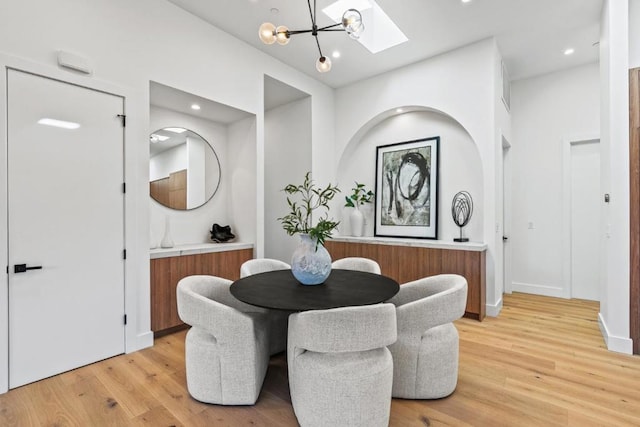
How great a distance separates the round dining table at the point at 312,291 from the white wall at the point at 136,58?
1.38 m

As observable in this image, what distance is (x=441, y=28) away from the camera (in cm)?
363

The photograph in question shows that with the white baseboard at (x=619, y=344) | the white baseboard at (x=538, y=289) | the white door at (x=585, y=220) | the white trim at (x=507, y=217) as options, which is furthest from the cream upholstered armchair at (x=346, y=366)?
the white door at (x=585, y=220)

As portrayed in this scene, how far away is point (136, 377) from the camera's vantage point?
2479 mm

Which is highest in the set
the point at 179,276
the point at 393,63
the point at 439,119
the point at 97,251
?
the point at 393,63

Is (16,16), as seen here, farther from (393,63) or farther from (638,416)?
(638,416)

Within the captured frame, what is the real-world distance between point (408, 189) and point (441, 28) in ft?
6.72

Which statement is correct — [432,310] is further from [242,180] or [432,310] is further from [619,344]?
[242,180]

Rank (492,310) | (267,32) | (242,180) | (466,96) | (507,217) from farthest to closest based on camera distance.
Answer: (507,217) < (242,180) < (466,96) < (492,310) < (267,32)

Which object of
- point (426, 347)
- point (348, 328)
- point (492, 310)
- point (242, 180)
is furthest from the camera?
point (242, 180)

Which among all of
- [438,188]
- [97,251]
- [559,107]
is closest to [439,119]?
[438,188]

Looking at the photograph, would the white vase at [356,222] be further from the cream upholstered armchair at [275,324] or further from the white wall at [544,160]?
the white wall at [544,160]

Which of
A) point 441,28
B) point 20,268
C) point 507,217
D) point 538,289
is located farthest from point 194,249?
point 538,289

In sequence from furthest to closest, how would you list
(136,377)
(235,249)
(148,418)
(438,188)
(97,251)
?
(438,188)
(235,249)
(97,251)
(136,377)
(148,418)

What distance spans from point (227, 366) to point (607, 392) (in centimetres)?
269
